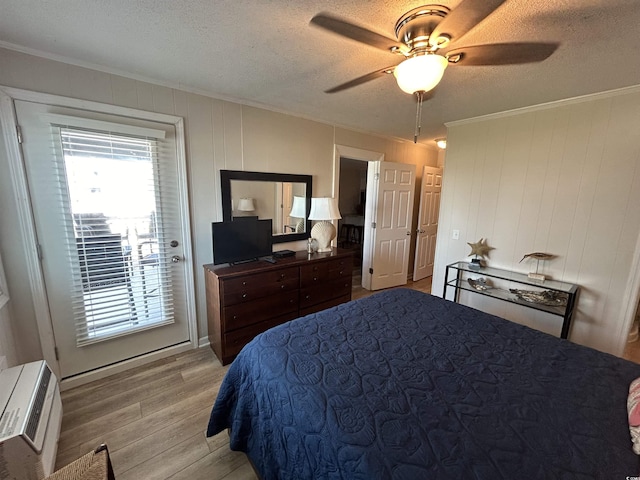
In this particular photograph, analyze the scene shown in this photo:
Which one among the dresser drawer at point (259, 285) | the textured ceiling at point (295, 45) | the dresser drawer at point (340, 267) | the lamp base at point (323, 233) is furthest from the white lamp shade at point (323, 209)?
the textured ceiling at point (295, 45)

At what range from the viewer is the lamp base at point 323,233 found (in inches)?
121

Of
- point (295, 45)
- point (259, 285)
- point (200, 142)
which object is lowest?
point (259, 285)

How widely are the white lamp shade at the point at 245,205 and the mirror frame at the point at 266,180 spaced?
0.11 meters

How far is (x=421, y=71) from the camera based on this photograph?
124 centimetres

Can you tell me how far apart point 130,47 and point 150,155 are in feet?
2.42

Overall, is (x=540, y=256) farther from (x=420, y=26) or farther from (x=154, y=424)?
(x=154, y=424)

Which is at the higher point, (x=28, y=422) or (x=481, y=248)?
(x=481, y=248)

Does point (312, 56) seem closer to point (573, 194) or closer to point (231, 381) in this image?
point (231, 381)

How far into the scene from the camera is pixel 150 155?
2137 mm

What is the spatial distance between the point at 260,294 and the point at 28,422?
147cm

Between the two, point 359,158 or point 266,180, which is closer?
point 266,180

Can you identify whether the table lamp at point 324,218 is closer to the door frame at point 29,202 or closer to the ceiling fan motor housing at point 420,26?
the door frame at point 29,202

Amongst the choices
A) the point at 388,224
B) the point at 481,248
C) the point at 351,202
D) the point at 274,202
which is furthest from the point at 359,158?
the point at 351,202

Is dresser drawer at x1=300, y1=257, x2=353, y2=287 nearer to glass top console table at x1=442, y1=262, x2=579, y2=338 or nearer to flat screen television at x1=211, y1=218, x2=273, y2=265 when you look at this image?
flat screen television at x1=211, y1=218, x2=273, y2=265
